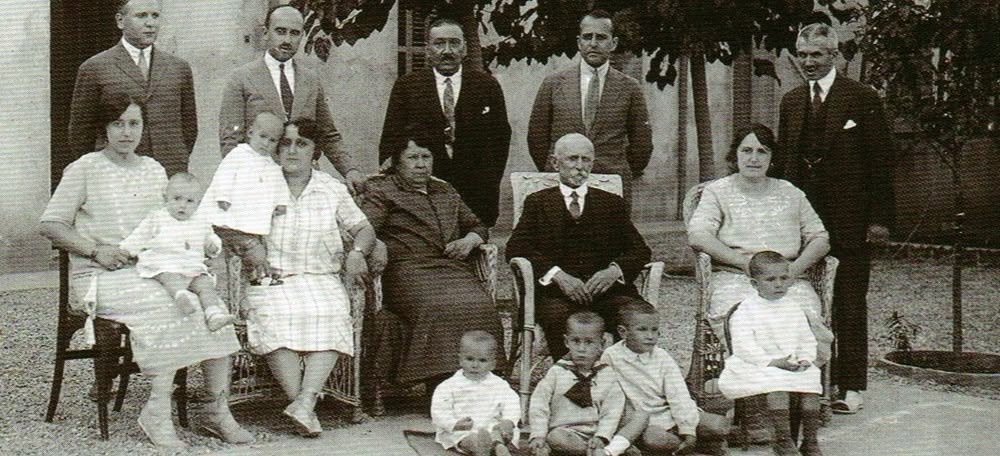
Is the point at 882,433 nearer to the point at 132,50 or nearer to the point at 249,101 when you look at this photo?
the point at 249,101

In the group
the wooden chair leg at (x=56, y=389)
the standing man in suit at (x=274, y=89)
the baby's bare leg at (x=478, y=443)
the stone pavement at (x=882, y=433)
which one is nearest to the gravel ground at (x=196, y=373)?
the wooden chair leg at (x=56, y=389)

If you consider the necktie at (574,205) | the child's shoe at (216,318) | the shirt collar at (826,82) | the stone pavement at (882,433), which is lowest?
the stone pavement at (882,433)

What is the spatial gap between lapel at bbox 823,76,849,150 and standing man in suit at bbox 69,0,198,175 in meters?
2.84

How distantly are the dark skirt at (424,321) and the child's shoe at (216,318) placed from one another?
2.55ft

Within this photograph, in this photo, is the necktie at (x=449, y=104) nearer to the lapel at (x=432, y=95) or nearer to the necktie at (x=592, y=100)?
the lapel at (x=432, y=95)

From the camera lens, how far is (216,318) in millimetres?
4684

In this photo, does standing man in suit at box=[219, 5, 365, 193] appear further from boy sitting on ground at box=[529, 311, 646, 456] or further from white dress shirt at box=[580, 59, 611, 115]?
boy sitting on ground at box=[529, 311, 646, 456]

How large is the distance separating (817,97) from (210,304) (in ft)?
9.10

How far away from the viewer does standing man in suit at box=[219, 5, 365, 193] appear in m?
5.56

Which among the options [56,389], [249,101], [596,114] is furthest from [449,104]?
[56,389]

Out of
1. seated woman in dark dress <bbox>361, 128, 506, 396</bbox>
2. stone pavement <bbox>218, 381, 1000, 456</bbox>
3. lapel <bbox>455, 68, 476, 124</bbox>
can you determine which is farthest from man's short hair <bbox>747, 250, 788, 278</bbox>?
lapel <bbox>455, 68, 476, 124</bbox>

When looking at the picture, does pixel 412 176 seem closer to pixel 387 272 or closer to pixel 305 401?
pixel 387 272

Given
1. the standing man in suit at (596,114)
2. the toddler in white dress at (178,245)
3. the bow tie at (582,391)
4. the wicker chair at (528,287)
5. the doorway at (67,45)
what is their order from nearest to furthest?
the bow tie at (582,391) < the toddler in white dress at (178,245) < the wicker chair at (528,287) < the standing man in suit at (596,114) < the doorway at (67,45)

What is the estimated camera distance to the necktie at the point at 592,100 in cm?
606
